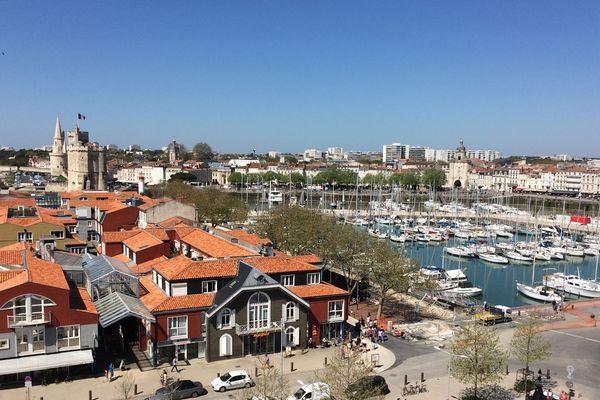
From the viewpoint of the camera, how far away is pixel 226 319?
26781 millimetres

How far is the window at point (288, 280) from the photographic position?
30.2 m

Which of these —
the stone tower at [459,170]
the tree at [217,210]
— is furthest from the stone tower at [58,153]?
the stone tower at [459,170]

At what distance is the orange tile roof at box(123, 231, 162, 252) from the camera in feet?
120

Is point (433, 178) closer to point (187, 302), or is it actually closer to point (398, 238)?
point (398, 238)

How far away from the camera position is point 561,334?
33562 millimetres

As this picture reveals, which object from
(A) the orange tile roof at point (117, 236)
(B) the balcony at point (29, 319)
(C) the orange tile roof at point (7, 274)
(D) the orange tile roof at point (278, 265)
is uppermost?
(C) the orange tile roof at point (7, 274)

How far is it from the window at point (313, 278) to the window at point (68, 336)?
42.3 ft

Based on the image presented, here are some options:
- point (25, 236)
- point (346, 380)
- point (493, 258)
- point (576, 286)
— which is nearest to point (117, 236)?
point (25, 236)

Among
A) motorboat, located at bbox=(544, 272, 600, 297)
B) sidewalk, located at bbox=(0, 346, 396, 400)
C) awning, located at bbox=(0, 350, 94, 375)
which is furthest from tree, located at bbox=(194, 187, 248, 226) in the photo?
awning, located at bbox=(0, 350, 94, 375)

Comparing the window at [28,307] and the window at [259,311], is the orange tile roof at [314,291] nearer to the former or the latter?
the window at [259,311]

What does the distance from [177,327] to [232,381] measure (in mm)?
4741

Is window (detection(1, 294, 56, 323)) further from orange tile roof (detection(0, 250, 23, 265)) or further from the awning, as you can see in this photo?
orange tile roof (detection(0, 250, 23, 265))

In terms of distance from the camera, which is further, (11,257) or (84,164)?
(84,164)

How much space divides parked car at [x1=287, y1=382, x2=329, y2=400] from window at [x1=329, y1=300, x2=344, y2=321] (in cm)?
865
